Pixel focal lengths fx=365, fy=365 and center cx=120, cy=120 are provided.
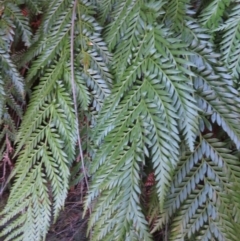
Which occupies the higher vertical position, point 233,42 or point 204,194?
point 233,42

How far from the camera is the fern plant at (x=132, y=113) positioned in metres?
0.81

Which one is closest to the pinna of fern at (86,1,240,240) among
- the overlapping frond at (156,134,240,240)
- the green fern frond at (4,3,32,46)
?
the overlapping frond at (156,134,240,240)

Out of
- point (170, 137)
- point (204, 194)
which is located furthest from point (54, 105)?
point (204, 194)

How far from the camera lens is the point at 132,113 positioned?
84 centimetres

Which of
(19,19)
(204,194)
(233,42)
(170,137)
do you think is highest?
(19,19)

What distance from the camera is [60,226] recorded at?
1.13 meters

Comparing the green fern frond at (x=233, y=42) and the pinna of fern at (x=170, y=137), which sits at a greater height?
the green fern frond at (x=233, y=42)

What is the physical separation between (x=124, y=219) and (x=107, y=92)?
314 mm

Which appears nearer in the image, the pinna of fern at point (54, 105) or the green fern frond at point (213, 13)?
the green fern frond at point (213, 13)

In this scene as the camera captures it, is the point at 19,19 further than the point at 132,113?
Yes

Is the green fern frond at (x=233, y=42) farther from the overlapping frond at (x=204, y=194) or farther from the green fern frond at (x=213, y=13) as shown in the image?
the overlapping frond at (x=204, y=194)

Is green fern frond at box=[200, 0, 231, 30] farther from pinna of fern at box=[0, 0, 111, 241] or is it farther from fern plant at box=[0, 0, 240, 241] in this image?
pinna of fern at box=[0, 0, 111, 241]

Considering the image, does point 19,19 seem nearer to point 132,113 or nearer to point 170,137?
point 132,113

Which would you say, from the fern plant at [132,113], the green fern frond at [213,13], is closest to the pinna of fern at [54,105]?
the fern plant at [132,113]
